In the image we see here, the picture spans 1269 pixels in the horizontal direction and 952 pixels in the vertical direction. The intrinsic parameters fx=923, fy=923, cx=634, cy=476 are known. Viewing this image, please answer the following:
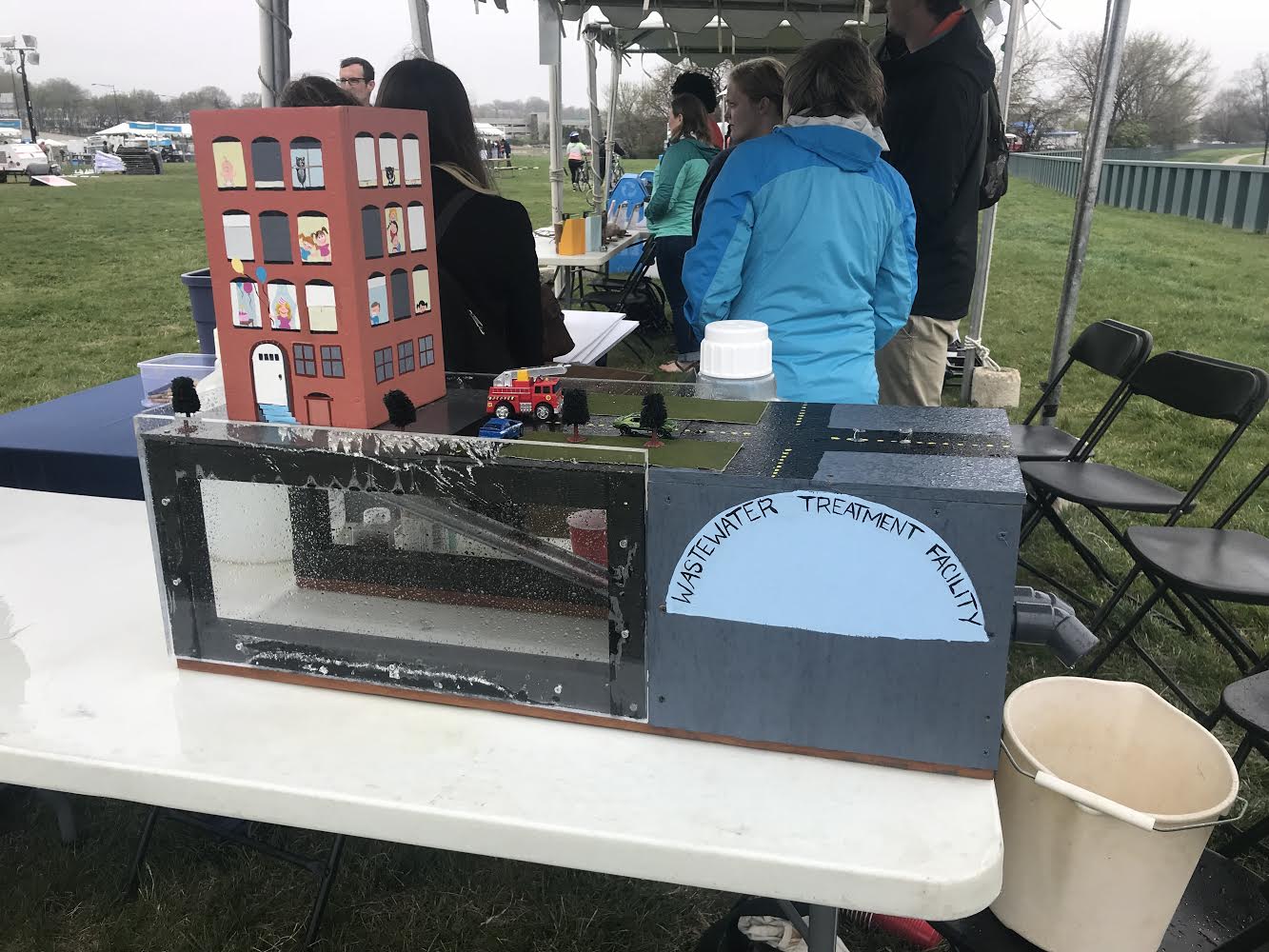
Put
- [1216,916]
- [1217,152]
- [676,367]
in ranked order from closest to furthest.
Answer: [1216,916] → [676,367] → [1217,152]

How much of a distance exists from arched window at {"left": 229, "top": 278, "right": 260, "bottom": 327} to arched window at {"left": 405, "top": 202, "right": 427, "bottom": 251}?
181mm

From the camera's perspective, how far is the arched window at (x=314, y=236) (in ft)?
3.06

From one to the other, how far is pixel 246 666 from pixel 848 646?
0.64 m

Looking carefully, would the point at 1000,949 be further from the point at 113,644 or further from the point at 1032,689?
the point at 113,644

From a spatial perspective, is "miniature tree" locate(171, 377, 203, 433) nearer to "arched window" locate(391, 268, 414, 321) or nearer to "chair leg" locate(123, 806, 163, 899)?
"arched window" locate(391, 268, 414, 321)

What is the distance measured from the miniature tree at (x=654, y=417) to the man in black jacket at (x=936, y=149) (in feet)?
6.05

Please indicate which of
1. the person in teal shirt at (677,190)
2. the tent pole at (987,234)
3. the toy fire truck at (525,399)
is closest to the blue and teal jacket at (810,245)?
the toy fire truck at (525,399)

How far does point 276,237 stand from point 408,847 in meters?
1.38

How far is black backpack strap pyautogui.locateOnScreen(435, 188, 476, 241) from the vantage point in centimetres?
180

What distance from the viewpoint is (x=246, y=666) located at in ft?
3.26

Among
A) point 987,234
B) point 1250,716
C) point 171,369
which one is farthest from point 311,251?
point 987,234

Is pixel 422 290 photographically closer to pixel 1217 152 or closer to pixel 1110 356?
pixel 1110 356

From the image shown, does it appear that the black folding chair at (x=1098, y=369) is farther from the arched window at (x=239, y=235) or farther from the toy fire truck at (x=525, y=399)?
the arched window at (x=239, y=235)

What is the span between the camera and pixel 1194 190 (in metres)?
16.3
